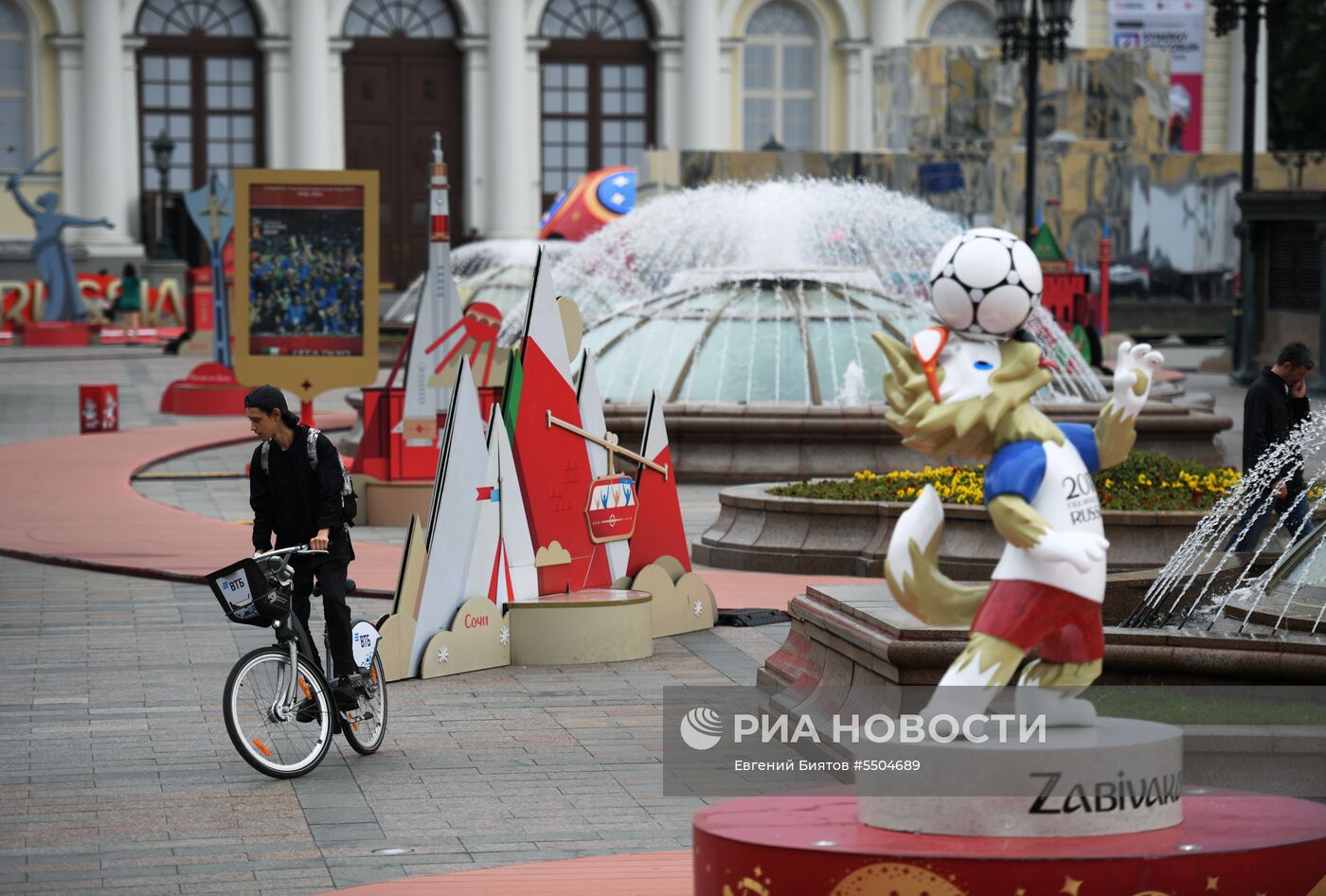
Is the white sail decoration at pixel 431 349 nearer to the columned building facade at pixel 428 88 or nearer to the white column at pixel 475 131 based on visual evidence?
the columned building facade at pixel 428 88

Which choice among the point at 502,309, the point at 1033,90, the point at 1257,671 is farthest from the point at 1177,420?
the point at 502,309

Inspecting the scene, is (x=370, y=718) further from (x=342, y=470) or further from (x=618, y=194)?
(x=618, y=194)

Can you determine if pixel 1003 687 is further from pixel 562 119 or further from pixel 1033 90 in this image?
pixel 562 119

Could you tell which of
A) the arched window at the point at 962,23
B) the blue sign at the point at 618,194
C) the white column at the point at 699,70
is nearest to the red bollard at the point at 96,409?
the blue sign at the point at 618,194

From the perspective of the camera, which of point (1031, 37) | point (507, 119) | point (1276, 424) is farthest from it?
point (507, 119)

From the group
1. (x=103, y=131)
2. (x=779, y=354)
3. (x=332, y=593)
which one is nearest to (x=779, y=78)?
(x=103, y=131)

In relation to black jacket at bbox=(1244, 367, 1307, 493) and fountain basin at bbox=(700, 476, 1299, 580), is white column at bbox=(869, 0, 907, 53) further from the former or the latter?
black jacket at bbox=(1244, 367, 1307, 493)

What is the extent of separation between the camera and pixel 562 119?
188 feet

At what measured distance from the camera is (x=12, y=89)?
178 feet

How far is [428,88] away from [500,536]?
1847 inches

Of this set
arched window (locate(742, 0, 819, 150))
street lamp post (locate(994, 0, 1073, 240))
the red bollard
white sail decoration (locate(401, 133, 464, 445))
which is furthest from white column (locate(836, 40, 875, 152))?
white sail decoration (locate(401, 133, 464, 445))

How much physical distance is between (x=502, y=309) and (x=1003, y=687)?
28.3 metres

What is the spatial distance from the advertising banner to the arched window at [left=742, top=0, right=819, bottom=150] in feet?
26.7

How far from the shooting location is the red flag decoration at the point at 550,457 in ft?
35.3
